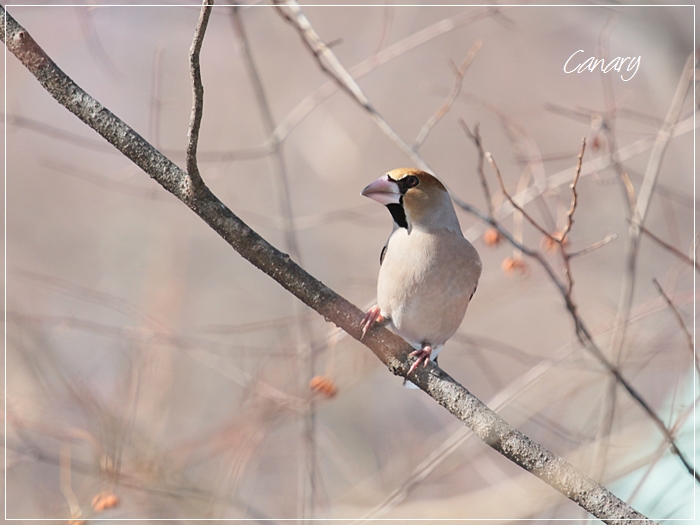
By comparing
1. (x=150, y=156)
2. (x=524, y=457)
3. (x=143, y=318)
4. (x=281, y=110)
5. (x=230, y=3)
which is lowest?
(x=524, y=457)

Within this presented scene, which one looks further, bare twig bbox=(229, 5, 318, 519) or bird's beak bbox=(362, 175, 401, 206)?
bare twig bbox=(229, 5, 318, 519)

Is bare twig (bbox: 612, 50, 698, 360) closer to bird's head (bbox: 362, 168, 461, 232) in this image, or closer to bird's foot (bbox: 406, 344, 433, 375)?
bird's head (bbox: 362, 168, 461, 232)

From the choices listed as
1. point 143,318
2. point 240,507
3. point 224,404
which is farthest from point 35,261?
point 240,507

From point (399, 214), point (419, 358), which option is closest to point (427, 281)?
point (399, 214)

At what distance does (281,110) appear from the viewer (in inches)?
313

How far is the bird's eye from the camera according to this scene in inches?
124

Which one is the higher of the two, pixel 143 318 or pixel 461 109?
pixel 461 109

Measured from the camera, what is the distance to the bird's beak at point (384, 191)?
3.00m

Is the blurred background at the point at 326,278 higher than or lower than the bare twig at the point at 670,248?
higher

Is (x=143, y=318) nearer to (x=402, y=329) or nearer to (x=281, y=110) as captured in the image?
(x=402, y=329)

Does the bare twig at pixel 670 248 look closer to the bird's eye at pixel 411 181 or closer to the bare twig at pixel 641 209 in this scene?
the bare twig at pixel 641 209

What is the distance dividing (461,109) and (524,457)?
22.7 feet

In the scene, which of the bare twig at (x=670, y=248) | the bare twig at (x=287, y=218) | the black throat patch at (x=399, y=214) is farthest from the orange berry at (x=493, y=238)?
the bare twig at (x=287, y=218)

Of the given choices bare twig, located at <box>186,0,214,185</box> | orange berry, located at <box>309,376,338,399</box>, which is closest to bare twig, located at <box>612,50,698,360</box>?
A: orange berry, located at <box>309,376,338,399</box>
